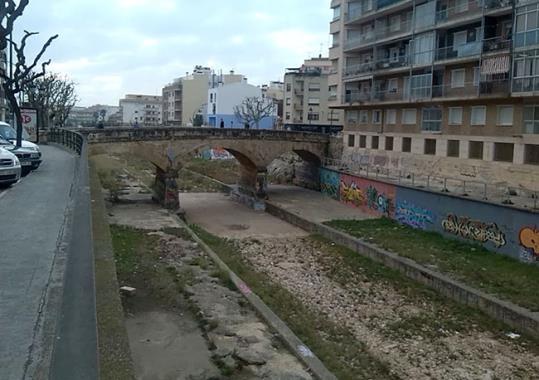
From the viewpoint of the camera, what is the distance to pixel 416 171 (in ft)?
132

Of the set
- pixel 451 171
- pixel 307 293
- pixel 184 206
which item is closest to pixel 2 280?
pixel 307 293

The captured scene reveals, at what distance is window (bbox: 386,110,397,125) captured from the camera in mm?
43569

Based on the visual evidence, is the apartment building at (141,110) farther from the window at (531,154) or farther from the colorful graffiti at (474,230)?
the colorful graffiti at (474,230)

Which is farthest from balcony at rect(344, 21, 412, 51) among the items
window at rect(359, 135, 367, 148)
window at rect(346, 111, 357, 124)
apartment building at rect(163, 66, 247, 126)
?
apartment building at rect(163, 66, 247, 126)

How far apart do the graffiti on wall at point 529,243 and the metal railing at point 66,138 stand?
71.0 ft

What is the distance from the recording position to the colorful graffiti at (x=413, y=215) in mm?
31562

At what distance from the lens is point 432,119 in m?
39.0

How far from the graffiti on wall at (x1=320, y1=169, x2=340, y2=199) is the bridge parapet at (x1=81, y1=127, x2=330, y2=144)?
380 centimetres

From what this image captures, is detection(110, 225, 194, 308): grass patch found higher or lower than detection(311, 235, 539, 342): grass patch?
higher

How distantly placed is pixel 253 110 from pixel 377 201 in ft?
213

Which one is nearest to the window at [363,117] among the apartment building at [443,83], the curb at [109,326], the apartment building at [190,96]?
the apartment building at [443,83]

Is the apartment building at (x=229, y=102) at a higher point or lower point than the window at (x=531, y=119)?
higher

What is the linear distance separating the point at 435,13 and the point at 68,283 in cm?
3714

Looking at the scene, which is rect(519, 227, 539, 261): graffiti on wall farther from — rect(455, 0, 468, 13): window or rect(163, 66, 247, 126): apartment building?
rect(163, 66, 247, 126): apartment building
